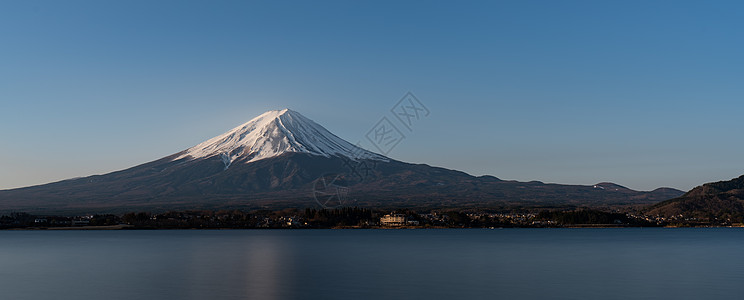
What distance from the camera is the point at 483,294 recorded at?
44.1m

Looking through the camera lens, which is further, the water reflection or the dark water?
the water reflection

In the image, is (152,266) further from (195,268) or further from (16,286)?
(16,286)

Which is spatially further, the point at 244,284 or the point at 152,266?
the point at 152,266

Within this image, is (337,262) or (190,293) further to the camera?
(337,262)

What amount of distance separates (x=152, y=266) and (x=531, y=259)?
Result: 40127 mm

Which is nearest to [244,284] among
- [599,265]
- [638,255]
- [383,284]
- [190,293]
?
[190,293]

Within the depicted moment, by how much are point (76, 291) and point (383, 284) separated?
2167 centimetres

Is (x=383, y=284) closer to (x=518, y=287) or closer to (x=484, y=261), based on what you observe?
(x=518, y=287)

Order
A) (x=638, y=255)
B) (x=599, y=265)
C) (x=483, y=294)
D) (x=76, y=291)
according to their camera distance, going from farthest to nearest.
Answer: (x=638, y=255), (x=599, y=265), (x=76, y=291), (x=483, y=294)

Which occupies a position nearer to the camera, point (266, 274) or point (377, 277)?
point (377, 277)

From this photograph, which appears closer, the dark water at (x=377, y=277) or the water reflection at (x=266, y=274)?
the dark water at (x=377, y=277)

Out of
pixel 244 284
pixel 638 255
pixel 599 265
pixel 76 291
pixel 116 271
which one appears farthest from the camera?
pixel 638 255

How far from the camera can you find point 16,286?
50562 millimetres

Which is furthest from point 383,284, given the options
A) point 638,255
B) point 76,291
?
point 638,255
